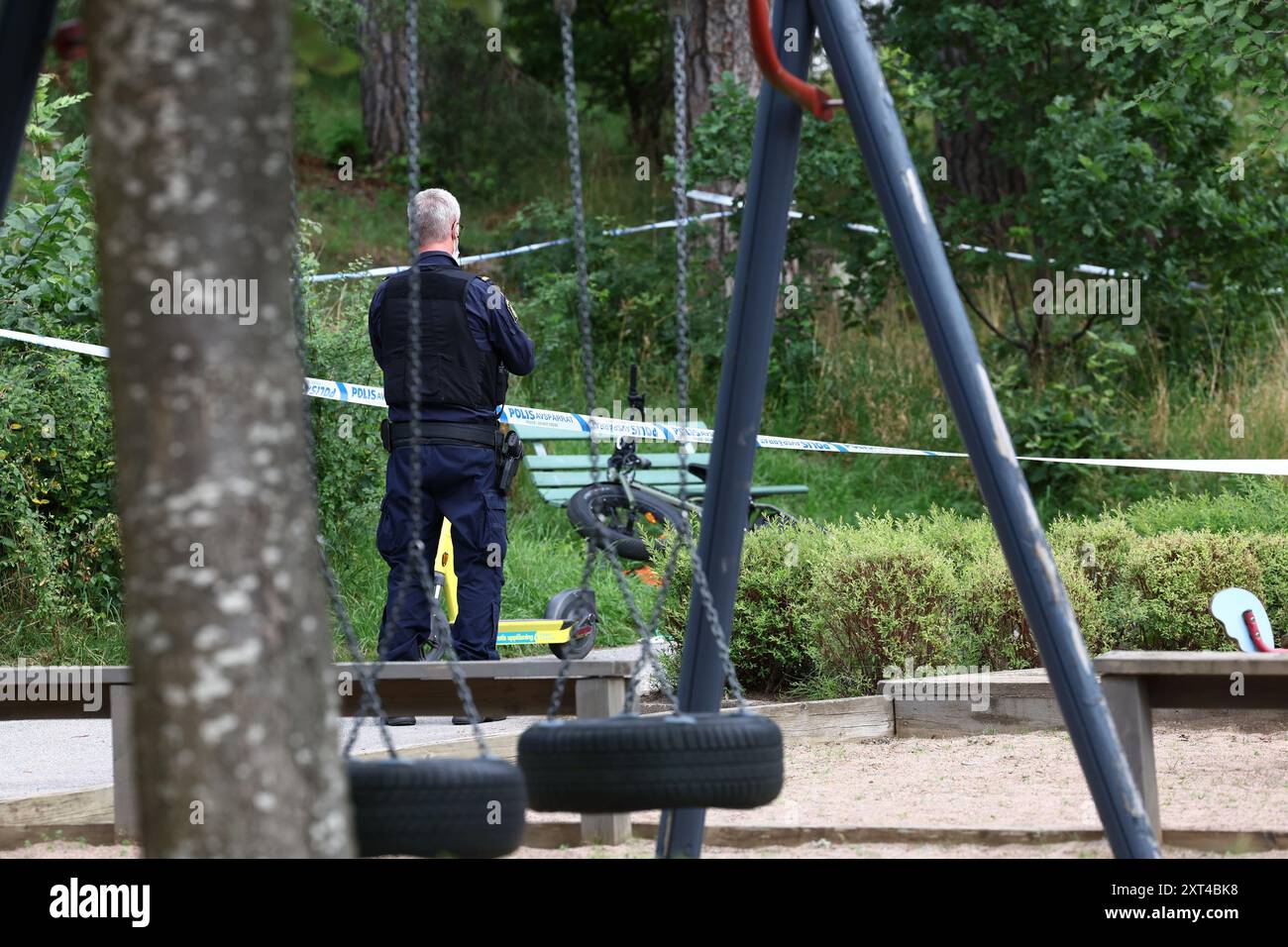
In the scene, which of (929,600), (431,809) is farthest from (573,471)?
(431,809)

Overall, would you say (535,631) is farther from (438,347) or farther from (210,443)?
(210,443)

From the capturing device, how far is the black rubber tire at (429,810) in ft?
8.27

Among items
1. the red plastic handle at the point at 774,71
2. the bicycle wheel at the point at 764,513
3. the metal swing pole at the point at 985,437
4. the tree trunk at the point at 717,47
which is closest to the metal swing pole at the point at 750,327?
the red plastic handle at the point at 774,71

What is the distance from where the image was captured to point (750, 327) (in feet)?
12.0

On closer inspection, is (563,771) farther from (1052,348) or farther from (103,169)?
(1052,348)

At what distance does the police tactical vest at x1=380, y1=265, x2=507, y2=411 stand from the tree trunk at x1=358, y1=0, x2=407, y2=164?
1173cm

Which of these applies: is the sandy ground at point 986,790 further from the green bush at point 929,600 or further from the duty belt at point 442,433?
the duty belt at point 442,433

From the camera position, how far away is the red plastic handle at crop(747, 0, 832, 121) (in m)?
3.40

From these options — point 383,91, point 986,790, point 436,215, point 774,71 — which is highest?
point 383,91

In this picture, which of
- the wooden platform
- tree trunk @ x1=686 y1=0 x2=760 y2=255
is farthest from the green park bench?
the wooden platform

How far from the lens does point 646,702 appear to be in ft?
22.0

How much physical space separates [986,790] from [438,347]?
244cm

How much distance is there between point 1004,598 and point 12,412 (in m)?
4.29

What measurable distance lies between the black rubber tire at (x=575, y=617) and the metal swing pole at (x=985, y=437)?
397 cm
